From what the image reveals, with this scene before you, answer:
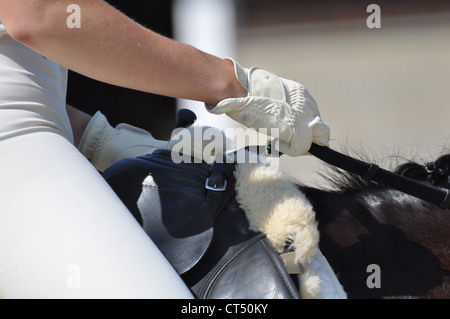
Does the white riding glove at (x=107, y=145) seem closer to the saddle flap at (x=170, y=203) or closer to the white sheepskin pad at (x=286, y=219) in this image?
the saddle flap at (x=170, y=203)

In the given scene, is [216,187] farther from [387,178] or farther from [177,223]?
[387,178]

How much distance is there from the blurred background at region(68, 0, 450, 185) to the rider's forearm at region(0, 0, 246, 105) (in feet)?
10.7

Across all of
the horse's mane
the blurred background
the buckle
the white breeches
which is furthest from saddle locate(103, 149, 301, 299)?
the blurred background

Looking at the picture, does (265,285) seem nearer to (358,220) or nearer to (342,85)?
(358,220)

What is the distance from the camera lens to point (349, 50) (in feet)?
14.7

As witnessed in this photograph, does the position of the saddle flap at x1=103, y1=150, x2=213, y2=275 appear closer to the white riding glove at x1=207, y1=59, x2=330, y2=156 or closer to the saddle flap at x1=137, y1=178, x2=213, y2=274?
the saddle flap at x1=137, y1=178, x2=213, y2=274

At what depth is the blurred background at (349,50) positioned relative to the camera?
168 inches

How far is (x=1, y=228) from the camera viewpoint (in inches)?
34.4

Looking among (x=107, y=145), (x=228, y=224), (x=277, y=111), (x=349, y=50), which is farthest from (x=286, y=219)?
(x=349, y=50)

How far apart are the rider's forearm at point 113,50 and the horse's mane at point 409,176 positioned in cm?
41

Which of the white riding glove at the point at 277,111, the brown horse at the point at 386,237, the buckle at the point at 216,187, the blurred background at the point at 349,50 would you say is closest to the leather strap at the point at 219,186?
the buckle at the point at 216,187

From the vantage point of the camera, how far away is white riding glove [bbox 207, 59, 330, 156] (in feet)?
3.41

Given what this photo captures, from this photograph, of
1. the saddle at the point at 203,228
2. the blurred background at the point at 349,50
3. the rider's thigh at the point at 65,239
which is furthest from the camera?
the blurred background at the point at 349,50
